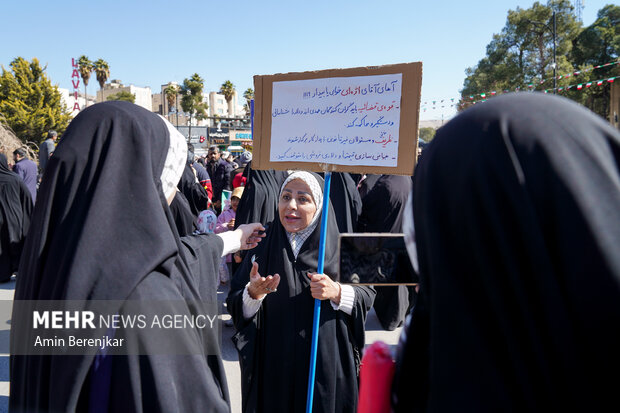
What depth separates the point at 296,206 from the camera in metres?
2.76

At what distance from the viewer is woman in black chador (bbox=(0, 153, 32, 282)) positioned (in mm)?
7301

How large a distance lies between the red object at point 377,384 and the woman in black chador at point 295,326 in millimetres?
1366

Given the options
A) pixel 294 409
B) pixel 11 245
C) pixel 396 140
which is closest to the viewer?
pixel 396 140

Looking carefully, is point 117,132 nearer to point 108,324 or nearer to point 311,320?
point 108,324

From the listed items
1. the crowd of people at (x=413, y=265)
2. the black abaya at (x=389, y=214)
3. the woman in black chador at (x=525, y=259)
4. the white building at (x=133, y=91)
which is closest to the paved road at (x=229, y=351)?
the black abaya at (x=389, y=214)

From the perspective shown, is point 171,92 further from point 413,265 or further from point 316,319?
point 413,265

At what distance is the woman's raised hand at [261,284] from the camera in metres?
2.39

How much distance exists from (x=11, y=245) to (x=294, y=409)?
23.0 ft

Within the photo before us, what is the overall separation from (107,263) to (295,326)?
151 cm

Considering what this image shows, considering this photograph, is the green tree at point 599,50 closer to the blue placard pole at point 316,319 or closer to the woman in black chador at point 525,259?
the blue placard pole at point 316,319

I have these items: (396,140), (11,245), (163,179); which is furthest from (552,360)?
(11,245)

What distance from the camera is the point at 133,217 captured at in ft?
4.56

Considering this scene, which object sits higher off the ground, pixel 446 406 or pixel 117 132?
pixel 117 132

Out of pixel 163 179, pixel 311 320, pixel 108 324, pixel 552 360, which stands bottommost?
pixel 311 320
